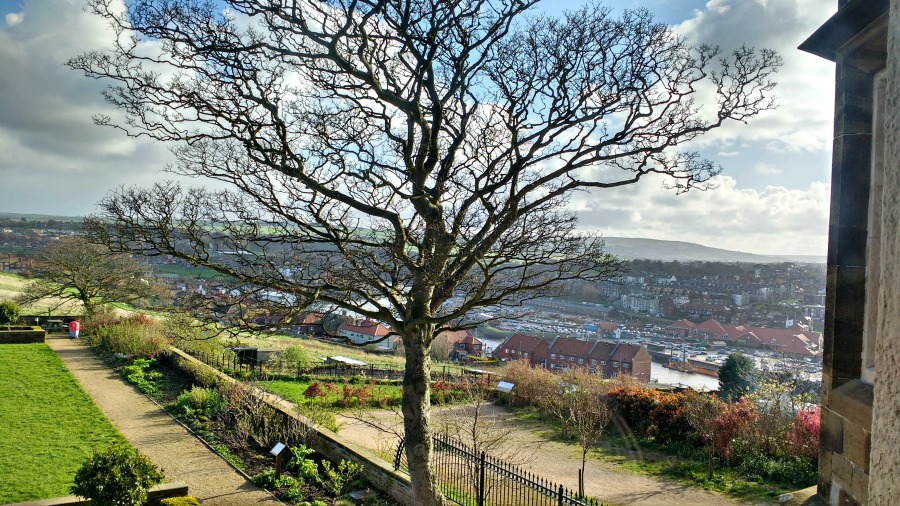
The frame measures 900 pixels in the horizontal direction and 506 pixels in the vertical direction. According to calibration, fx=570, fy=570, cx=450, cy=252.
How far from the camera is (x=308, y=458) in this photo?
11.2 metres

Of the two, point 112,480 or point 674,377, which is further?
point 674,377

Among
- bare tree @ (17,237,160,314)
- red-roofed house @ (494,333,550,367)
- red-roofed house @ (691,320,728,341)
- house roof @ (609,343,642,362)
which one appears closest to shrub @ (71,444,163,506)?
bare tree @ (17,237,160,314)

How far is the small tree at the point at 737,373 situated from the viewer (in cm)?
1988

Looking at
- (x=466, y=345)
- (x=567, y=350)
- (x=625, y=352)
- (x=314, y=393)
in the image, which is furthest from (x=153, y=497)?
(x=466, y=345)

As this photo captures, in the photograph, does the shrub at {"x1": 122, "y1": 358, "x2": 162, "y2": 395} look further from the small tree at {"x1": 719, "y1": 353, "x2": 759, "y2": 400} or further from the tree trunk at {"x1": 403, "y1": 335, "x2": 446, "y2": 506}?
the small tree at {"x1": 719, "y1": 353, "x2": 759, "y2": 400}

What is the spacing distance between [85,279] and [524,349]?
2445 centimetres

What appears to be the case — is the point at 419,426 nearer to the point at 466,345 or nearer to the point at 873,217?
the point at 873,217

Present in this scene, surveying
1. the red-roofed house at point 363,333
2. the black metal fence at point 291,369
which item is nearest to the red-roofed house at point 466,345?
the red-roofed house at point 363,333

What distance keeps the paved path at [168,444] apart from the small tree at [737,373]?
16.5 m

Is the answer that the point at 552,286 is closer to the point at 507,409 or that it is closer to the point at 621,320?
the point at 507,409

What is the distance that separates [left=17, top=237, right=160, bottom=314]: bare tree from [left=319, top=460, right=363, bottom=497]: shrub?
59.1 ft

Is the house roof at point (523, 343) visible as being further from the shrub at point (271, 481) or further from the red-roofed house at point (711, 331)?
the shrub at point (271, 481)

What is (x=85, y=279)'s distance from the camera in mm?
24828

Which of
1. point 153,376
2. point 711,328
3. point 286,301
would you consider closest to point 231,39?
point 286,301
